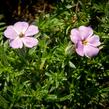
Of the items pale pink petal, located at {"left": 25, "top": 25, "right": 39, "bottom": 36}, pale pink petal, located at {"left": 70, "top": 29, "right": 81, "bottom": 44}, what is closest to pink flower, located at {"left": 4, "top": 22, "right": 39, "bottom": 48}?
pale pink petal, located at {"left": 25, "top": 25, "right": 39, "bottom": 36}

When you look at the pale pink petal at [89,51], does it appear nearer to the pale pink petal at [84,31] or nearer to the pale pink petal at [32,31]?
the pale pink petal at [84,31]

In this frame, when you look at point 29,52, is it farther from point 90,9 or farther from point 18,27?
point 90,9

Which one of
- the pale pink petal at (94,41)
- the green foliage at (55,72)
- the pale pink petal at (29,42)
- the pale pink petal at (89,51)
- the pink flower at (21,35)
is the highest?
the pink flower at (21,35)

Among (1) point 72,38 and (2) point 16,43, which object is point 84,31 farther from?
(2) point 16,43

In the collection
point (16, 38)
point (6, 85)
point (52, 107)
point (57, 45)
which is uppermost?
point (16, 38)

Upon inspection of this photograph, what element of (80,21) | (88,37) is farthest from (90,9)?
(88,37)

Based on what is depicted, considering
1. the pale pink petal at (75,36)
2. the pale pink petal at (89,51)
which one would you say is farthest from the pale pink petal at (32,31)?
the pale pink petal at (89,51)
